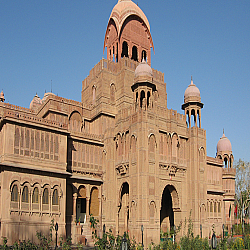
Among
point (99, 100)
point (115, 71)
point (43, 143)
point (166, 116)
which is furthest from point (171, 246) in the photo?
point (115, 71)

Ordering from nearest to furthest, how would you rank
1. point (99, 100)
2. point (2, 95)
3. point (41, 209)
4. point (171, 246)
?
1. point (171, 246)
2. point (41, 209)
3. point (99, 100)
4. point (2, 95)

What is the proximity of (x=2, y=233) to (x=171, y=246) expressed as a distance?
15.1 m

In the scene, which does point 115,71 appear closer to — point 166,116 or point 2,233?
point 166,116

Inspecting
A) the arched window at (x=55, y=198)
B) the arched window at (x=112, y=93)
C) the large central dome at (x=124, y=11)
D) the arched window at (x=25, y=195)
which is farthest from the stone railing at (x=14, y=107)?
the large central dome at (x=124, y=11)

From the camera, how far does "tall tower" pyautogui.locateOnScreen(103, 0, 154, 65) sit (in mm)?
48219

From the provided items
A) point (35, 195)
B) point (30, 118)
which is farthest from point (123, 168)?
point (30, 118)

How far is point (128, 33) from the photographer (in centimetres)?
4884

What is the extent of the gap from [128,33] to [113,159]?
20532 mm

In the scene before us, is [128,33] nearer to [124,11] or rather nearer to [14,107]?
[124,11]

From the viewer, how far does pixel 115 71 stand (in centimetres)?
4450

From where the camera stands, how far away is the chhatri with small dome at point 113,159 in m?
30.6

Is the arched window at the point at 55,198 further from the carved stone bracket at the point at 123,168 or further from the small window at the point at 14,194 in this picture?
the carved stone bracket at the point at 123,168

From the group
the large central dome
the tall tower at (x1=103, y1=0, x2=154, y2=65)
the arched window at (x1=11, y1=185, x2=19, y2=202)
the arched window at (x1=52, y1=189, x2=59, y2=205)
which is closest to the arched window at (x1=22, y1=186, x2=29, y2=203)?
the arched window at (x1=11, y1=185, x2=19, y2=202)

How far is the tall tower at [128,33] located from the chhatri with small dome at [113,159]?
0.58ft
